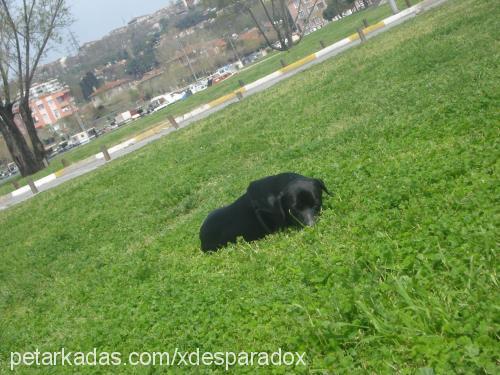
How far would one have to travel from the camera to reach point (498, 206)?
185 inches

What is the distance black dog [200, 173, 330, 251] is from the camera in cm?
661

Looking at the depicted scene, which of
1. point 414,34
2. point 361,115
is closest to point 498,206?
point 361,115

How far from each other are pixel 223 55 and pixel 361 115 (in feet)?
348

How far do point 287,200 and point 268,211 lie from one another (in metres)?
0.27

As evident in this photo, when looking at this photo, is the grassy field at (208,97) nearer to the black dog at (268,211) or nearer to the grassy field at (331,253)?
the grassy field at (331,253)

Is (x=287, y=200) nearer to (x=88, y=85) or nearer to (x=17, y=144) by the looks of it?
(x=17, y=144)

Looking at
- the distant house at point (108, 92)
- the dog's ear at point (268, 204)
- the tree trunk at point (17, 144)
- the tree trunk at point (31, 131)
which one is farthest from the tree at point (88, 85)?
the dog's ear at point (268, 204)

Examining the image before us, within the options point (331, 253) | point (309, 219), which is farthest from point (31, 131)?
point (331, 253)

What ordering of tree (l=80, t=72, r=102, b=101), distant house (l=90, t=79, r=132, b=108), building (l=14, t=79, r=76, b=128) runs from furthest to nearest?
building (l=14, t=79, r=76, b=128)
tree (l=80, t=72, r=102, b=101)
distant house (l=90, t=79, r=132, b=108)

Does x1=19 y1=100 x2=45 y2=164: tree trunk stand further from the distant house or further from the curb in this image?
the distant house

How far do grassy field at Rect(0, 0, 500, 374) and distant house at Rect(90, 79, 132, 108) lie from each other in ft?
359

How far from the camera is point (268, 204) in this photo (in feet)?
22.4

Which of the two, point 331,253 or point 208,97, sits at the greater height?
point 208,97

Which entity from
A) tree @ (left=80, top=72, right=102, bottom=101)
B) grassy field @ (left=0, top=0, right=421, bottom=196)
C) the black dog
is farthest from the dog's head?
tree @ (left=80, top=72, right=102, bottom=101)
